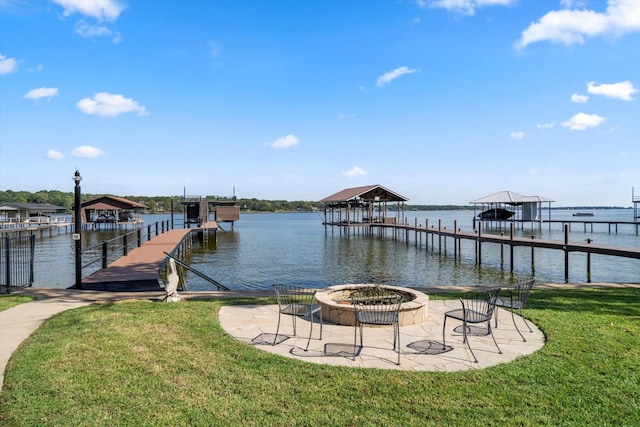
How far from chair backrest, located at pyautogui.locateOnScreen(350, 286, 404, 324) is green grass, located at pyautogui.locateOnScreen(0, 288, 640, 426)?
89 cm

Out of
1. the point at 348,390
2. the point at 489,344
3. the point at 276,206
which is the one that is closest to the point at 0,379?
the point at 348,390

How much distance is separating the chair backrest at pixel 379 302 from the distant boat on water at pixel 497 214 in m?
51.2

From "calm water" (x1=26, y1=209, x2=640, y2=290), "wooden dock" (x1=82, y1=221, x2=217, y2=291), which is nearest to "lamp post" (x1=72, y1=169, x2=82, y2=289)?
"wooden dock" (x1=82, y1=221, x2=217, y2=291)

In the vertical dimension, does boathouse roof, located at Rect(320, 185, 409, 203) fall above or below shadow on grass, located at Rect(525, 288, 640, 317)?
above

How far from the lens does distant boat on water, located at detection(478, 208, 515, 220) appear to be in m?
55.1

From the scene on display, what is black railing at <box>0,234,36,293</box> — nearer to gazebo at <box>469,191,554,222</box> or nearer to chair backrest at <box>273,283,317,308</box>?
chair backrest at <box>273,283,317,308</box>

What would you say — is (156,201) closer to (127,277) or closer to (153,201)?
(153,201)

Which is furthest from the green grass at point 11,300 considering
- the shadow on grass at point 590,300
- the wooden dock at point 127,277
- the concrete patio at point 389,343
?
the shadow on grass at point 590,300

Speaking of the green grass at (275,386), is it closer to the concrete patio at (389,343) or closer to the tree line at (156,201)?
the concrete patio at (389,343)

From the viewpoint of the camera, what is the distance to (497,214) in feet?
182

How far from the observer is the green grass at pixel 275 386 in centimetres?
350

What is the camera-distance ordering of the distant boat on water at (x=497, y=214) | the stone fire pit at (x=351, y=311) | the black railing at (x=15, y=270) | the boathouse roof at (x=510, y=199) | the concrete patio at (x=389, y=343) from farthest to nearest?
1. the distant boat on water at (x=497, y=214)
2. the boathouse roof at (x=510, y=199)
3. the black railing at (x=15, y=270)
4. the stone fire pit at (x=351, y=311)
5. the concrete patio at (x=389, y=343)

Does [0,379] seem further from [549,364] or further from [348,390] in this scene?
[549,364]

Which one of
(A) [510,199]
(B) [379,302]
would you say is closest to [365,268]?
(B) [379,302]
